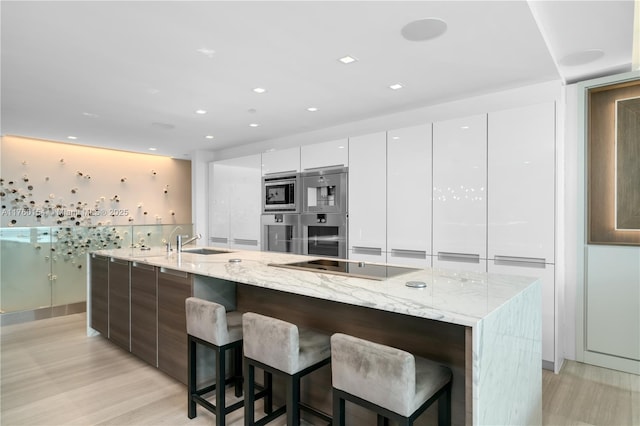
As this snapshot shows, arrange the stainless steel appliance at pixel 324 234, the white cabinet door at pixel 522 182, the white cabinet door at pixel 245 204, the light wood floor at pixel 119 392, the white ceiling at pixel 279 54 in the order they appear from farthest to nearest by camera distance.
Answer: the white cabinet door at pixel 245 204 → the stainless steel appliance at pixel 324 234 → the white cabinet door at pixel 522 182 → the light wood floor at pixel 119 392 → the white ceiling at pixel 279 54

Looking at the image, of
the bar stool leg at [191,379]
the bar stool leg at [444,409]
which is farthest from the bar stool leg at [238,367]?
the bar stool leg at [444,409]

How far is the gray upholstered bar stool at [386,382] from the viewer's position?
52.3 inches

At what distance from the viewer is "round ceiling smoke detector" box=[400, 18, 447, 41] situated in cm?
210

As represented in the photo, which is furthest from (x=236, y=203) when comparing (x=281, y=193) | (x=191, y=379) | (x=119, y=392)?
(x=191, y=379)

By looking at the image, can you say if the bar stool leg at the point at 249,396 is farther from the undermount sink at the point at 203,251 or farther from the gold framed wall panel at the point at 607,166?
the gold framed wall panel at the point at 607,166

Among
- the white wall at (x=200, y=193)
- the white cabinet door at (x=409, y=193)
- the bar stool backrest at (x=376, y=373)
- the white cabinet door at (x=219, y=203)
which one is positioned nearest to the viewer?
the bar stool backrest at (x=376, y=373)

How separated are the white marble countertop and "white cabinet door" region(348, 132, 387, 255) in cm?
156

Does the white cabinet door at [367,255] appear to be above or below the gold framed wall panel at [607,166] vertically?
below

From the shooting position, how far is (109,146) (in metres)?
5.71

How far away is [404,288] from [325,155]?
2.82 metres

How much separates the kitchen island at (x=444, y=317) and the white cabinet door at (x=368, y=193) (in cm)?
156

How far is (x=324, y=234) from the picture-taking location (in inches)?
173

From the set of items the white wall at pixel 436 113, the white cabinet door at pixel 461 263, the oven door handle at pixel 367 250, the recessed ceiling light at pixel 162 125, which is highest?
the recessed ceiling light at pixel 162 125

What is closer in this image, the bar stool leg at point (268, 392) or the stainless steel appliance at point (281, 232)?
the bar stool leg at point (268, 392)
